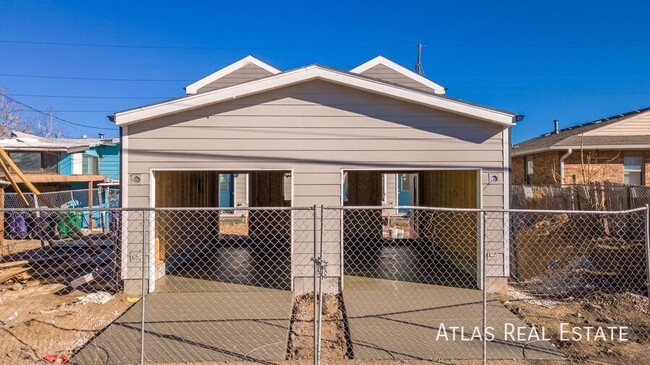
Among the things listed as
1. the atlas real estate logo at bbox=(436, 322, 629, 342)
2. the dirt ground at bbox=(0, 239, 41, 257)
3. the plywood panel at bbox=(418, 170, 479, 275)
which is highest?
the plywood panel at bbox=(418, 170, 479, 275)

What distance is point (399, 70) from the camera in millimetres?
11398

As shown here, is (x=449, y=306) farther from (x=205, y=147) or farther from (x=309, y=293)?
(x=205, y=147)

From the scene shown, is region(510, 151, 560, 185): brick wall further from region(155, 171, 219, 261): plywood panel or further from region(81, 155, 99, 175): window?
region(81, 155, 99, 175): window

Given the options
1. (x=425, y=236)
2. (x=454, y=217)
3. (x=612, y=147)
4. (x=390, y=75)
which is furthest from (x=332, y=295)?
(x=612, y=147)

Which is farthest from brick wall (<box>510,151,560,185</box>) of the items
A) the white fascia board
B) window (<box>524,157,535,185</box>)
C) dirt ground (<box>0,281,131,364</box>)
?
dirt ground (<box>0,281,131,364</box>)

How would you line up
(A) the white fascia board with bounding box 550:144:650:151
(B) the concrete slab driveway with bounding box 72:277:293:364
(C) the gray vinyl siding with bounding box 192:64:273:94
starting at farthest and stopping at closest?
1. (A) the white fascia board with bounding box 550:144:650:151
2. (C) the gray vinyl siding with bounding box 192:64:273:94
3. (B) the concrete slab driveway with bounding box 72:277:293:364

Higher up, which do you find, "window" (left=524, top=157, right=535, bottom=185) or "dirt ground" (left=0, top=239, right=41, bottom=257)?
"window" (left=524, top=157, right=535, bottom=185)

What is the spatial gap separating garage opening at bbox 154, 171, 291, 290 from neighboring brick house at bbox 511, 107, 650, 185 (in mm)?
10507

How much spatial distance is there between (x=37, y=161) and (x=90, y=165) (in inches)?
124

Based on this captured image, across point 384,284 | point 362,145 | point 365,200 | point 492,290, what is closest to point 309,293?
point 384,284

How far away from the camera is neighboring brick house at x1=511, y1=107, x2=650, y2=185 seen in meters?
14.2

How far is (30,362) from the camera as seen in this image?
4074 mm

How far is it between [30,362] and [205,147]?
3.74 metres

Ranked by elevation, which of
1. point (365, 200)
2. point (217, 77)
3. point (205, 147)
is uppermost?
point (217, 77)
